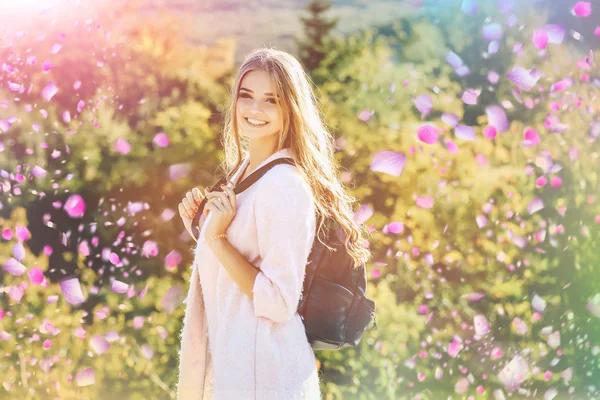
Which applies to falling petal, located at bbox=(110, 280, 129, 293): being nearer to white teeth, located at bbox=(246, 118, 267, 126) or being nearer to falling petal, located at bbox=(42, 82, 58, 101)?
falling petal, located at bbox=(42, 82, 58, 101)

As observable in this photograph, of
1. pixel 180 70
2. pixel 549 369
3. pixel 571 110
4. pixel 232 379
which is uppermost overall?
pixel 232 379

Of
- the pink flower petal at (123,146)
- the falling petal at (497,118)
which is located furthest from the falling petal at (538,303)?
the pink flower petal at (123,146)

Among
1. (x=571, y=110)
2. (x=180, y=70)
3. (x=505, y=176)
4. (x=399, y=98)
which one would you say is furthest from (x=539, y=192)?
(x=180, y=70)

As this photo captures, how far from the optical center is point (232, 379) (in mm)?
1636

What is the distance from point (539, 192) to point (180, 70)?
1660 millimetres

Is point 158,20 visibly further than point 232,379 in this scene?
Yes

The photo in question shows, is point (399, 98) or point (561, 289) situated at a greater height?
point (399, 98)

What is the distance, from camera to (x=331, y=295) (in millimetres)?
1696

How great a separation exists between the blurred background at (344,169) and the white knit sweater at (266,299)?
1.59 m

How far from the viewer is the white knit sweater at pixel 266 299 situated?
1.59 metres

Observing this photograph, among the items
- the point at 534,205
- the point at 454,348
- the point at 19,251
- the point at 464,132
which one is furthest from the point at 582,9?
the point at 19,251

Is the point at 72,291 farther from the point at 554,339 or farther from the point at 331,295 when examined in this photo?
the point at 554,339

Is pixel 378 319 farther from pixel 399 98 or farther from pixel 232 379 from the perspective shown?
pixel 232 379

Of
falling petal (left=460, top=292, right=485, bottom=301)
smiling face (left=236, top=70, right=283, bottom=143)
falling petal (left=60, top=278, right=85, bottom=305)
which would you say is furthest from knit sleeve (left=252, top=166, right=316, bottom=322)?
falling petal (left=60, top=278, right=85, bottom=305)
